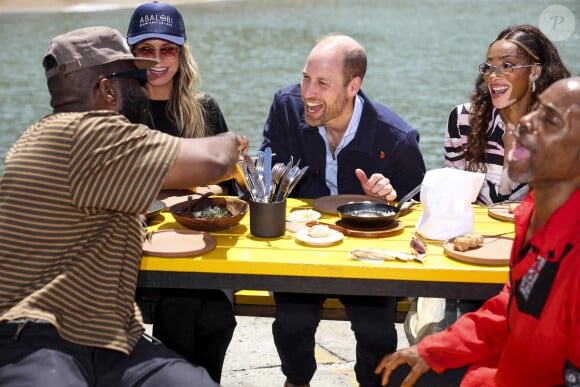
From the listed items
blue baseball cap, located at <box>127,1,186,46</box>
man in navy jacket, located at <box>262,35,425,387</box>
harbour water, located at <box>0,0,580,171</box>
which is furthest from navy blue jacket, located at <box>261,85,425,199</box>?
harbour water, located at <box>0,0,580,171</box>

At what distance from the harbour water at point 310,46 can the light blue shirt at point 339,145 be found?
21.0ft

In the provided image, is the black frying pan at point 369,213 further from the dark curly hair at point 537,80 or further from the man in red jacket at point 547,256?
the dark curly hair at point 537,80

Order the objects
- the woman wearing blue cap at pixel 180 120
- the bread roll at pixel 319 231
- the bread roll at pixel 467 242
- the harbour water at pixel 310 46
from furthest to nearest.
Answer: the harbour water at pixel 310 46 < the woman wearing blue cap at pixel 180 120 < the bread roll at pixel 319 231 < the bread roll at pixel 467 242

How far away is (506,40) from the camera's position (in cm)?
435

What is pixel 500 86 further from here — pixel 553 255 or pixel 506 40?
pixel 553 255

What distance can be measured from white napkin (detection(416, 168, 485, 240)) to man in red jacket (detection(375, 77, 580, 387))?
0.59m

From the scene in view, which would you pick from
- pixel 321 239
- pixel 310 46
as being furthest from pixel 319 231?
pixel 310 46

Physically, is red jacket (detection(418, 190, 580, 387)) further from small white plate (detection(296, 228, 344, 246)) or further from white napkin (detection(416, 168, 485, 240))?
small white plate (detection(296, 228, 344, 246))

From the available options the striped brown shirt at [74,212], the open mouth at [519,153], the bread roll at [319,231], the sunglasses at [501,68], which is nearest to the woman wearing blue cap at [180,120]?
the bread roll at [319,231]

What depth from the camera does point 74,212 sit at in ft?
8.46

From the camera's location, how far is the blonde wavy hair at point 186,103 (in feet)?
14.9

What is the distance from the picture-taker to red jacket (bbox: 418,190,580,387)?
7.64 feet

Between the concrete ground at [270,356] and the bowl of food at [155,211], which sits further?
the concrete ground at [270,356]

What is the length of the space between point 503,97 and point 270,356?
2020mm
